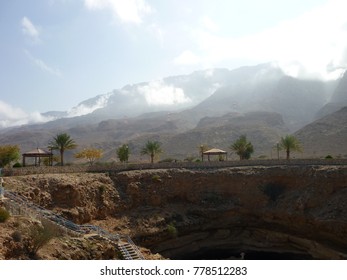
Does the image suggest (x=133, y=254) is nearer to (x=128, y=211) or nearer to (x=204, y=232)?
(x=128, y=211)

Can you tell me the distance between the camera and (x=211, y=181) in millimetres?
42312

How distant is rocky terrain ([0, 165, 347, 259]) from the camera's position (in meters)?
35.2

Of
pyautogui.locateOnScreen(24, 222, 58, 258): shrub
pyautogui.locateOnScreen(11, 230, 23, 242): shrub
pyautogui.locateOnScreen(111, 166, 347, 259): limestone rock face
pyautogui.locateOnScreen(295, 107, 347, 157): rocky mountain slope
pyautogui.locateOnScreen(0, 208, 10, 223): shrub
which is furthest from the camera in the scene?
pyautogui.locateOnScreen(295, 107, 347, 157): rocky mountain slope

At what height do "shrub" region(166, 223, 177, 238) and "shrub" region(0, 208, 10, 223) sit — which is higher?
"shrub" region(0, 208, 10, 223)

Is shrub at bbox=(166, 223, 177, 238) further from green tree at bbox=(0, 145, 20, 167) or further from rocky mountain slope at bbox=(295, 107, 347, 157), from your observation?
rocky mountain slope at bbox=(295, 107, 347, 157)

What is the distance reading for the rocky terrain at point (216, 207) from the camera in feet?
115

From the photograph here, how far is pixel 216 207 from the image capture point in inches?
1606

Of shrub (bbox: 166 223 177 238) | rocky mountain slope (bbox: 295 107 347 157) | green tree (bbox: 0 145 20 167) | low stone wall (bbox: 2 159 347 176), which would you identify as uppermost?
rocky mountain slope (bbox: 295 107 347 157)

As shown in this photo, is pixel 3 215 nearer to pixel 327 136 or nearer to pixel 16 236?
pixel 16 236

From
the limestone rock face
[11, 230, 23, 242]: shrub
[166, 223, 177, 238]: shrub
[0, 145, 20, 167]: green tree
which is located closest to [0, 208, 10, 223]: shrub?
[11, 230, 23, 242]: shrub

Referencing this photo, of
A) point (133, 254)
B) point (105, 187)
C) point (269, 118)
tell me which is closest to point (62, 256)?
point (133, 254)

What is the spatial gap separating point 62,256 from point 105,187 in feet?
59.6

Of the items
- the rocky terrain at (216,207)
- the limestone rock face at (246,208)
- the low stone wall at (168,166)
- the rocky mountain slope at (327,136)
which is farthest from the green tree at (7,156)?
the rocky mountain slope at (327,136)

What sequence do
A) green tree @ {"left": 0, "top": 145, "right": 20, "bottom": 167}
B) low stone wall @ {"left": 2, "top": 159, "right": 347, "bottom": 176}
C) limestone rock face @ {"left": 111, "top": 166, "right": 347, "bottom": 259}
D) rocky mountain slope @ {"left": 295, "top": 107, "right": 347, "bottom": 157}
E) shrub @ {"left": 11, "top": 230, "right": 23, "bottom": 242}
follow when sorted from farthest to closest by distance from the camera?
rocky mountain slope @ {"left": 295, "top": 107, "right": 347, "bottom": 157} → green tree @ {"left": 0, "top": 145, "right": 20, "bottom": 167} → low stone wall @ {"left": 2, "top": 159, "right": 347, "bottom": 176} → limestone rock face @ {"left": 111, "top": 166, "right": 347, "bottom": 259} → shrub @ {"left": 11, "top": 230, "right": 23, "bottom": 242}
